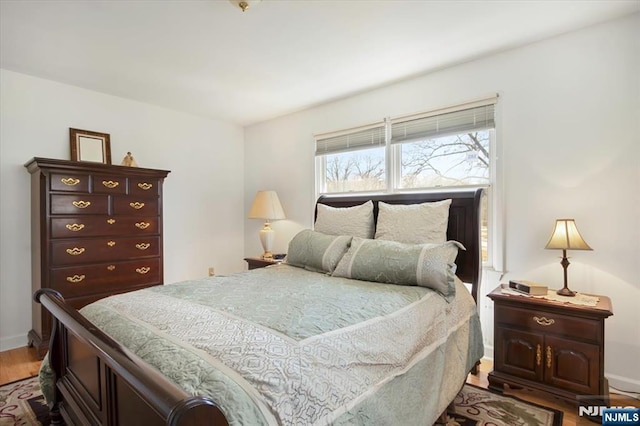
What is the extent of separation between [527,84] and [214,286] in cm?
267

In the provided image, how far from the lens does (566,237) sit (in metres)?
2.11

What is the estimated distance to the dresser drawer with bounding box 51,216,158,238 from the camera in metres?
2.77

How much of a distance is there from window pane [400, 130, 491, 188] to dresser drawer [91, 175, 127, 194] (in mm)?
2682

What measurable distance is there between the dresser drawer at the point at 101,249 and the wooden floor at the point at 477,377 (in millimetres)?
807

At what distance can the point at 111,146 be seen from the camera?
3.51 meters

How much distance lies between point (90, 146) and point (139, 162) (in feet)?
1.63

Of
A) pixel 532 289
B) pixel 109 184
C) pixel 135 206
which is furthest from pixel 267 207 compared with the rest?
pixel 532 289

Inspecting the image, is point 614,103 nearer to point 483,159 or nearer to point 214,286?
point 483,159

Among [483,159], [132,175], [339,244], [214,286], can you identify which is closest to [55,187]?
[132,175]

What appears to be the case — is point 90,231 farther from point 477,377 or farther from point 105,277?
point 477,377

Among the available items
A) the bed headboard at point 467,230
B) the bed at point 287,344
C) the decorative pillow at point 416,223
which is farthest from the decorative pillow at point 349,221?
the bed headboard at point 467,230

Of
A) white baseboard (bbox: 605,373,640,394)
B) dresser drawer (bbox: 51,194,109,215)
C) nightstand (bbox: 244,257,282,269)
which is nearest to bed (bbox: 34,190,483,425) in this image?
white baseboard (bbox: 605,373,640,394)

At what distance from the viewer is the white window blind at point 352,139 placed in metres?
3.36

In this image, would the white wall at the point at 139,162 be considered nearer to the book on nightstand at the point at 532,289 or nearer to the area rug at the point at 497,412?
the area rug at the point at 497,412
